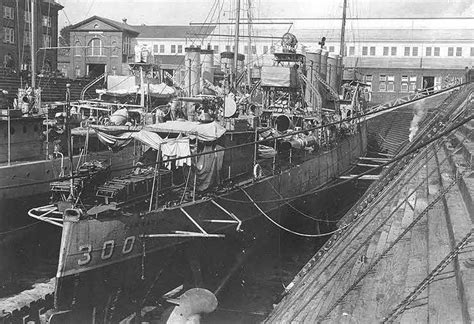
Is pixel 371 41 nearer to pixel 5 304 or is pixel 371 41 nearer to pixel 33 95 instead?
pixel 33 95

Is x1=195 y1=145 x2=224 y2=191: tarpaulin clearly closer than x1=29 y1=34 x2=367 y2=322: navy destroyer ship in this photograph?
No

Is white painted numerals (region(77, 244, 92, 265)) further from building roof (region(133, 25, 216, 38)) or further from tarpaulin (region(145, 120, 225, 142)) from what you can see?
building roof (region(133, 25, 216, 38))

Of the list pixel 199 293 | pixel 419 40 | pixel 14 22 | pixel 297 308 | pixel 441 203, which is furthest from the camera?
pixel 419 40

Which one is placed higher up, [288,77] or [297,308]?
[288,77]

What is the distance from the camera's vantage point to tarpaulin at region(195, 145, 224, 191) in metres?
18.4

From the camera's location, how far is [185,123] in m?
19.1

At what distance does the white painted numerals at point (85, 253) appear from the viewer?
14588 millimetres

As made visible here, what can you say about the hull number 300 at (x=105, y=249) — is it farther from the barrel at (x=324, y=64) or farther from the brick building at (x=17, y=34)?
the brick building at (x=17, y=34)

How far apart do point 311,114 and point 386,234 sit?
20.7 m

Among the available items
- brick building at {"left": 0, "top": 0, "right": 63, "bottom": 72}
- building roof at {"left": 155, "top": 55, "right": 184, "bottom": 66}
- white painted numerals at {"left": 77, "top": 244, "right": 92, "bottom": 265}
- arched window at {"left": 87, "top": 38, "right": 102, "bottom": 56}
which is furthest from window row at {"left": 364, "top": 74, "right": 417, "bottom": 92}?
white painted numerals at {"left": 77, "top": 244, "right": 92, "bottom": 265}

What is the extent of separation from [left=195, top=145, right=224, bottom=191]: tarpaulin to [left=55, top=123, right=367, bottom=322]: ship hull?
759 mm

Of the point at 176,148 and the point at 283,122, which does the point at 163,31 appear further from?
the point at 176,148

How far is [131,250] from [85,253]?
5.48 ft

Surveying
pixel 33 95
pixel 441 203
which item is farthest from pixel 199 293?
pixel 33 95
